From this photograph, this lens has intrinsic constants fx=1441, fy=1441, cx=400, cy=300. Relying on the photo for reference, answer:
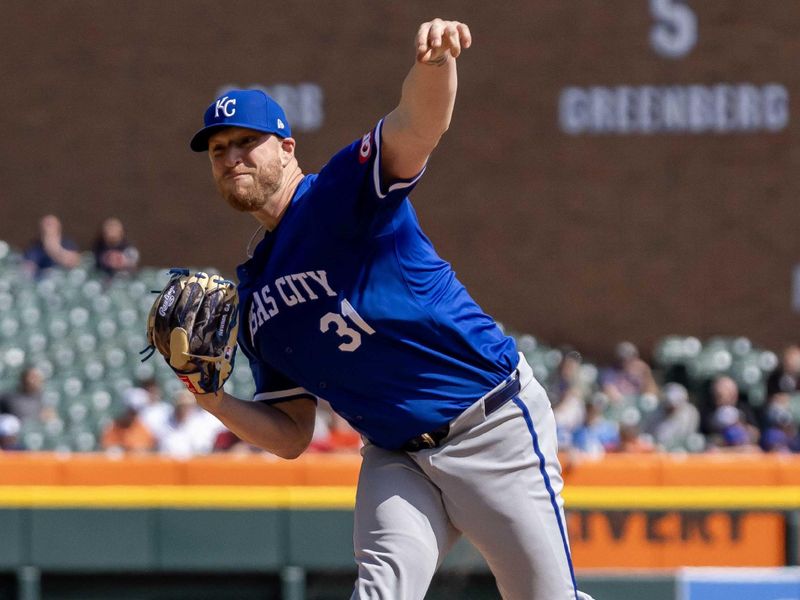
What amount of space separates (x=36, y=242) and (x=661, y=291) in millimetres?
5476

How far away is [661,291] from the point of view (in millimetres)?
12828

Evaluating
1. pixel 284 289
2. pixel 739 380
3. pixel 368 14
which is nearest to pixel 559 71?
pixel 368 14

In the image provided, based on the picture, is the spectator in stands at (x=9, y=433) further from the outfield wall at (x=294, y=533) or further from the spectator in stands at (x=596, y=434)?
the spectator in stands at (x=596, y=434)

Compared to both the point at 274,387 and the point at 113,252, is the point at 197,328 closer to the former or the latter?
the point at 274,387

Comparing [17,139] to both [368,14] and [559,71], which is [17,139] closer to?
[368,14]

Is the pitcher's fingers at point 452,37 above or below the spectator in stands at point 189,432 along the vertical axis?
above

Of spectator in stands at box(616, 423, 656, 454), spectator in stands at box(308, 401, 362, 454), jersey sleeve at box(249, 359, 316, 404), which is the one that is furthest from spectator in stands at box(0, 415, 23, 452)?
jersey sleeve at box(249, 359, 316, 404)

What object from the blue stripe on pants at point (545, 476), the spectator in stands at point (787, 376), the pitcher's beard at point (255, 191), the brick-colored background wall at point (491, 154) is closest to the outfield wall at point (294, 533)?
the blue stripe on pants at point (545, 476)

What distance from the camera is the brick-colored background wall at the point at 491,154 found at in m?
12.7

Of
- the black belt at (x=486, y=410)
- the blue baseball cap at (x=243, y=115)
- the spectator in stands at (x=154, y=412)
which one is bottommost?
the spectator in stands at (x=154, y=412)

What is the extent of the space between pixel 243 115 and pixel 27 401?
21.8ft

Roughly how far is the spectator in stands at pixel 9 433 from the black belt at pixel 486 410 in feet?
18.7

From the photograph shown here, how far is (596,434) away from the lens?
30.1ft

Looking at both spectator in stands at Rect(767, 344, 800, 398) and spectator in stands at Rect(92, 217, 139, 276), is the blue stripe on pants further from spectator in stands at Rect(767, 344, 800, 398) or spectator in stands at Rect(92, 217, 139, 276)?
spectator in stands at Rect(92, 217, 139, 276)
